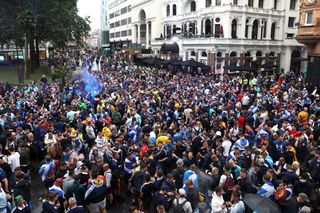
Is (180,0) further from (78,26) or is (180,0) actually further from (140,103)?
(140,103)

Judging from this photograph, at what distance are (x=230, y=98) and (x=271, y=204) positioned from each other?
1235 centimetres

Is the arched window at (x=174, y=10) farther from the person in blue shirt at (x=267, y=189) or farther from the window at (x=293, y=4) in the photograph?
the person in blue shirt at (x=267, y=189)

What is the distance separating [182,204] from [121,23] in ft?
309

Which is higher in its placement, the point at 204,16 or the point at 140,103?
the point at 204,16

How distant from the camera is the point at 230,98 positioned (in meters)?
18.3

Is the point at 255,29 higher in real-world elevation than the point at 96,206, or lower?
higher

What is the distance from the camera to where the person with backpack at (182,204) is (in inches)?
259

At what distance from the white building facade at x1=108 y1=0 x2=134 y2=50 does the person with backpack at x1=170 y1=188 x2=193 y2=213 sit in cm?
7395

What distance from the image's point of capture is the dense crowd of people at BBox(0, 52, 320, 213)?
7191 mm

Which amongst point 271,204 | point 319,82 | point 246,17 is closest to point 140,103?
point 271,204

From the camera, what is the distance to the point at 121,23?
95.8 metres

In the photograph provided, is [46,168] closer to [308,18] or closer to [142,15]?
[308,18]

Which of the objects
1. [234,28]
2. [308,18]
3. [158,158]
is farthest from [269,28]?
[158,158]

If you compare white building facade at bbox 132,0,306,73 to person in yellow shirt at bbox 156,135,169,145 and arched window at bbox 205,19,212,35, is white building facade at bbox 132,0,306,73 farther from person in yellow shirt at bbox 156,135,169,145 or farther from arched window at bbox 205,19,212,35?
person in yellow shirt at bbox 156,135,169,145
